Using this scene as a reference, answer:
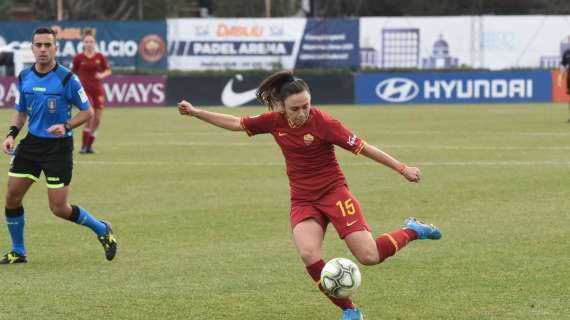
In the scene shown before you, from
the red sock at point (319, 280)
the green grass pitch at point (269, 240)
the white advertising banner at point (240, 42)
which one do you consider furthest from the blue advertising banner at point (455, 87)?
the red sock at point (319, 280)

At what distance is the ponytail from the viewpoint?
801 cm

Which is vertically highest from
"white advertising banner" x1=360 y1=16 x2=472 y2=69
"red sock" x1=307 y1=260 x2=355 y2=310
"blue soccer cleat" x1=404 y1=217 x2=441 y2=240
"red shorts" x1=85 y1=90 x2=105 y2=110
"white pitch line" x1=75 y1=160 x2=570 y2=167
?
"blue soccer cleat" x1=404 y1=217 x2=441 y2=240

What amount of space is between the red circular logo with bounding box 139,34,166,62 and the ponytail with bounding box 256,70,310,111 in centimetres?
3886

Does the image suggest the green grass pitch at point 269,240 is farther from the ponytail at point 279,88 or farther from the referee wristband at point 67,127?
the ponytail at point 279,88

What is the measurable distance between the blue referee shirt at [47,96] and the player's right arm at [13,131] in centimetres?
13

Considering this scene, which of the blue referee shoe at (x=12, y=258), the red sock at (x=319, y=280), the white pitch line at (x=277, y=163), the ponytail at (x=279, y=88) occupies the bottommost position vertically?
the white pitch line at (x=277, y=163)

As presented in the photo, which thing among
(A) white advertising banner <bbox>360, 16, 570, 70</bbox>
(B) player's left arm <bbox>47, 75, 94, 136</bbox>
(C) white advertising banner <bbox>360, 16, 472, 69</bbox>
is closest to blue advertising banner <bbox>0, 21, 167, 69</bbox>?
(C) white advertising banner <bbox>360, 16, 472, 69</bbox>

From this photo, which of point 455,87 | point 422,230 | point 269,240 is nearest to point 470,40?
point 455,87

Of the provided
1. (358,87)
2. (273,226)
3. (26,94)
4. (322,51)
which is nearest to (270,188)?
(273,226)

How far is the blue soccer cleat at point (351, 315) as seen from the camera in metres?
7.79

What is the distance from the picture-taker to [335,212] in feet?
26.6

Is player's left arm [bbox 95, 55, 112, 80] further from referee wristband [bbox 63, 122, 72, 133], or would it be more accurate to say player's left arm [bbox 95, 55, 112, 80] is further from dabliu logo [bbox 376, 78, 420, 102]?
dabliu logo [bbox 376, 78, 420, 102]

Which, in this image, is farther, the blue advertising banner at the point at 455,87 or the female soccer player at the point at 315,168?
the blue advertising banner at the point at 455,87

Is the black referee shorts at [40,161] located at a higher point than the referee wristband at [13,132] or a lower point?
lower
